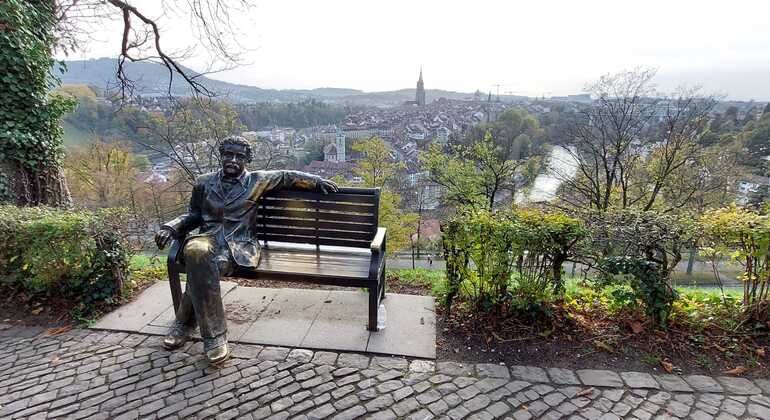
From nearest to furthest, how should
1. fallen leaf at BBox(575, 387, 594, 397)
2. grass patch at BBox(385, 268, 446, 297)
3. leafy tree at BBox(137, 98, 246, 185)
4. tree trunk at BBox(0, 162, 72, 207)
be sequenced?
fallen leaf at BBox(575, 387, 594, 397)
grass patch at BBox(385, 268, 446, 297)
tree trunk at BBox(0, 162, 72, 207)
leafy tree at BBox(137, 98, 246, 185)

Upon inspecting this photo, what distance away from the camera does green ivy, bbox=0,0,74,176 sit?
17.8 feet

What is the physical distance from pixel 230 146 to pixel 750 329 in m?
5.19

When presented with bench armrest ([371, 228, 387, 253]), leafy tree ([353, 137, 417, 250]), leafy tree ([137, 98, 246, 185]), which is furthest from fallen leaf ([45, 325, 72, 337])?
leafy tree ([353, 137, 417, 250])

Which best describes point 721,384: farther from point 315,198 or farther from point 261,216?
point 261,216

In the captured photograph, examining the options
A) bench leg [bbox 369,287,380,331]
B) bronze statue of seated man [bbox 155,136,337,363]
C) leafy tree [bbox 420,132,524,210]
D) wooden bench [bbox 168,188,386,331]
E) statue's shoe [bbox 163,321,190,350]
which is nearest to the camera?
bronze statue of seated man [bbox 155,136,337,363]

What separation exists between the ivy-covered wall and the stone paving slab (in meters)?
3.10

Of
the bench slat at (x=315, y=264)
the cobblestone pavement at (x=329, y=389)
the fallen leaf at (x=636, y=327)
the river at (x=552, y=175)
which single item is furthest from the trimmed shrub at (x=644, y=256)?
the river at (x=552, y=175)

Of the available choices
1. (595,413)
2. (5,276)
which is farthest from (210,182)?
(595,413)

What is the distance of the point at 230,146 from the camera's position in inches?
Answer: 154

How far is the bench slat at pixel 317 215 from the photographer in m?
4.32

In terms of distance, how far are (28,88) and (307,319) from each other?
5488mm

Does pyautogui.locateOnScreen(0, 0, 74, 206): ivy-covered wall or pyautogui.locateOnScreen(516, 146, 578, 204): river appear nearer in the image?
pyautogui.locateOnScreen(0, 0, 74, 206): ivy-covered wall

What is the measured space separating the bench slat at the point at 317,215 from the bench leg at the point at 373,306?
0.90 metres

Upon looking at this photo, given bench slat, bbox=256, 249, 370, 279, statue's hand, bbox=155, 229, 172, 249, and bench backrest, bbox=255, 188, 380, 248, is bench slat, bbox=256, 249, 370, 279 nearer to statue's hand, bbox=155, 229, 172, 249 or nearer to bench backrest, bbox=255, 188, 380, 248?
bench backrest, bbox=255, 188, 380, 248
